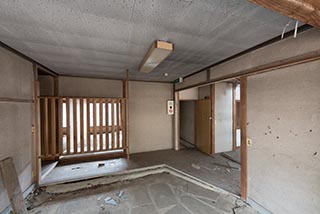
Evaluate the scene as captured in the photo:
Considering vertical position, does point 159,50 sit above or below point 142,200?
above

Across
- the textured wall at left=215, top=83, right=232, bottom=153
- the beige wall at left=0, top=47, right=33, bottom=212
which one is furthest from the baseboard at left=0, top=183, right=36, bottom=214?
the textured wall at left=215, top=83, right=232, bottom=153

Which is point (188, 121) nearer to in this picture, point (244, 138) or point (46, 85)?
point (244, 138)

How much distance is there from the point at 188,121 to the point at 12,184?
5385 millimetres

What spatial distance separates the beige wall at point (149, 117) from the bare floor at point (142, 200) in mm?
1940

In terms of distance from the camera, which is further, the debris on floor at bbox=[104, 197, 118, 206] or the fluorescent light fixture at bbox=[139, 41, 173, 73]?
the debris on floor at bbox=[104, 197, 118, 206]

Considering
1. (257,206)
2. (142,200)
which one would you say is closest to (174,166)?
(142,200)

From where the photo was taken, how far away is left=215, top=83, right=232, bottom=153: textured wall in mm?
4598

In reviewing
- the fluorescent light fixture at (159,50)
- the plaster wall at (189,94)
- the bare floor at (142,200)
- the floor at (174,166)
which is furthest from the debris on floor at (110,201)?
the plaster wall at (189,94)

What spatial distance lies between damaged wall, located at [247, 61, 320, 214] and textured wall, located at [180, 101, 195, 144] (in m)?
3.37

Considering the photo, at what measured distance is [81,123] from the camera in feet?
12.4

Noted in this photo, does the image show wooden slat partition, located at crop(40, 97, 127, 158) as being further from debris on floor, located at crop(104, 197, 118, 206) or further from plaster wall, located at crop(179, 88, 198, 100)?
plaster wall, located at crop(179, 88, 198, 100)

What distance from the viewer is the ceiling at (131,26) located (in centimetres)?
131

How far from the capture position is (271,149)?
202 cm

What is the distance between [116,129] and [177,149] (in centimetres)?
236
